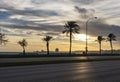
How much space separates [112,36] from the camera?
147875 mm

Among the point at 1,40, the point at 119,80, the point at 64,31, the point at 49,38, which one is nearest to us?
the point at 119,80

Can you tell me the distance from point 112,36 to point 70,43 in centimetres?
5506

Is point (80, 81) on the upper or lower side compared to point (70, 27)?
lower

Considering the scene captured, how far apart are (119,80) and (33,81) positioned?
5010 mm

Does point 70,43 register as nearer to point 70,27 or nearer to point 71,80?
point 70,27

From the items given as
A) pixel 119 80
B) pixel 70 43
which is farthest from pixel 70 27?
pixel 119 80

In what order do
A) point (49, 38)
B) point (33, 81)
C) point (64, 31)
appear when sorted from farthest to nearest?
point (49, 38) < point (64, 31) < point (33, 81)

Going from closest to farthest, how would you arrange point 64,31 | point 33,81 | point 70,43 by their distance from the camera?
point 33,81
point 70,43
point 64,31

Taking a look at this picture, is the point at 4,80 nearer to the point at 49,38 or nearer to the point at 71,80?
the point at 71,80

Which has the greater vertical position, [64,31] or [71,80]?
[64,31]

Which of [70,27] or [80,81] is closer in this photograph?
[80,81]

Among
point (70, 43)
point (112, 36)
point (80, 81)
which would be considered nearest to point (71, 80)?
point (80, 81)

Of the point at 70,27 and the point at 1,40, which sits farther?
the point at 70,27

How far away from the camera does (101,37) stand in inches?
6063
